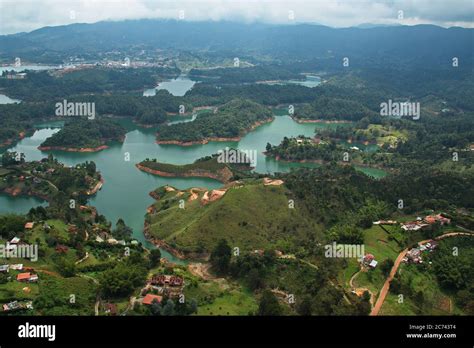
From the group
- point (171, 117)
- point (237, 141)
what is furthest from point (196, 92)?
point (237, 141)

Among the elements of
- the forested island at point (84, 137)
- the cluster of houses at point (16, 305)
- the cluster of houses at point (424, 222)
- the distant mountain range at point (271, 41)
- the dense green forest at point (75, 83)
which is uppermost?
the distant mountain range at point (271, 41)

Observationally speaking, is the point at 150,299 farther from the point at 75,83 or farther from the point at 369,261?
the point at 75,83

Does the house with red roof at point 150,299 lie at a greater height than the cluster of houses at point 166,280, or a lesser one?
greater

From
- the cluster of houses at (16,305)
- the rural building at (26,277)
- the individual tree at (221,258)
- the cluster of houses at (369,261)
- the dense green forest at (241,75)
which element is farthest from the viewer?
the dense green forest at (241,75)

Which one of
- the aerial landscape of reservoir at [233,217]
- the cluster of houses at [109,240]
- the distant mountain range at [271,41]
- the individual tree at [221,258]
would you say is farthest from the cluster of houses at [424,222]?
the distant mountain range at [271,41]

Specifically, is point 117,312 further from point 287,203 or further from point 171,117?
point 171,117

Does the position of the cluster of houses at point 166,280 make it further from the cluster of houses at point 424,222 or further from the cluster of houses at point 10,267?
the cluster of houses at point 424,222
